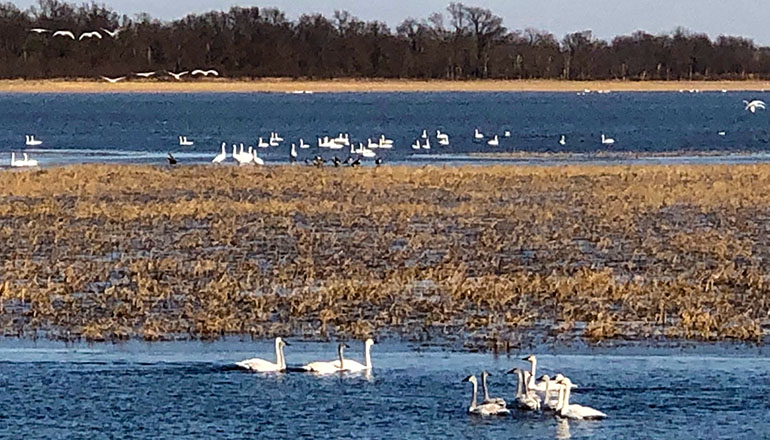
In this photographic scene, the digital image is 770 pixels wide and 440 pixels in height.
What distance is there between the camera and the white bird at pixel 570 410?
436 inches

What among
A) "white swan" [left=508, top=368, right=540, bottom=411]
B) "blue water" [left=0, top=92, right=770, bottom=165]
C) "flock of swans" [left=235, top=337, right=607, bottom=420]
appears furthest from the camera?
"blue water" [left=0, top=92, right=770, bottom=165]

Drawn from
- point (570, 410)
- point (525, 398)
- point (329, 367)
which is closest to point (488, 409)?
point (525, 398)

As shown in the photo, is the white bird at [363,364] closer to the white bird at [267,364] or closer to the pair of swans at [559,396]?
the white bird at [267,364]

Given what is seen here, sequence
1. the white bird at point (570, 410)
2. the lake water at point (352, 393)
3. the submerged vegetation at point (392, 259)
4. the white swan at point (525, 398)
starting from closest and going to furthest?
the lake water at point (352, 393) < the white bird at point (570, 410) < the white swan at point (525, 398) < the submerged vegetation at point (392, 259)

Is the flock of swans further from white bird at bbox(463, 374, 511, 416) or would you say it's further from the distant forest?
the distant forest

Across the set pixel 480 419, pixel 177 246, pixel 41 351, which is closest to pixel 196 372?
pixel 41 351

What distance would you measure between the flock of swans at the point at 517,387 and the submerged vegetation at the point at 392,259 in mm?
1437

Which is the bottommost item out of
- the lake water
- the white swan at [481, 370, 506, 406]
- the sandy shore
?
the lake water

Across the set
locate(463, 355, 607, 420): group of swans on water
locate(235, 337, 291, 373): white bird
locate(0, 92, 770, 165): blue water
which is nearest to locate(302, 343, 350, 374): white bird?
locate(235, 337, 291, 373): white bird

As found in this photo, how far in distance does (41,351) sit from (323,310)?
2732mm

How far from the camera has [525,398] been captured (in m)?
11.6

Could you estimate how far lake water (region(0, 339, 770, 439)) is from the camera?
10914mm

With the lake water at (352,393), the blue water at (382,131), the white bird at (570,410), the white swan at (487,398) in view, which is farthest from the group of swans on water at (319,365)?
the blue water at (382,131)

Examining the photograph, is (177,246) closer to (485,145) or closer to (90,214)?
(90,214)
